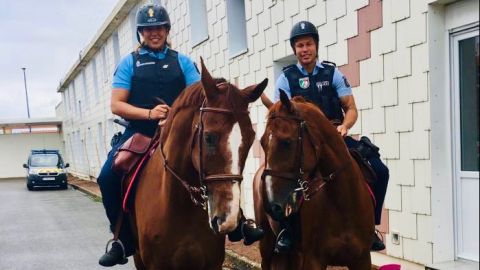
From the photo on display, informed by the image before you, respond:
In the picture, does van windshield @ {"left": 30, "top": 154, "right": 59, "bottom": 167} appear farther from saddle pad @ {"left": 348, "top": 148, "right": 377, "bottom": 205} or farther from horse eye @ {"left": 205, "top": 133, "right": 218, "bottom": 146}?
horse eye @ {"left": 205, "top": 133, "right": 218, "bottom": 146}

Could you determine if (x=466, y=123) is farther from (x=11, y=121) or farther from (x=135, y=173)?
(x=11, y=121)

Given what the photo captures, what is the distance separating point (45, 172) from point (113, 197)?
2466 cm

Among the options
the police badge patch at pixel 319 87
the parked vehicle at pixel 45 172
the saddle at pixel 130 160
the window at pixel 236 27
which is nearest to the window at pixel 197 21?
the window at pixel 236 27

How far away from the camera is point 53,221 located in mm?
13305

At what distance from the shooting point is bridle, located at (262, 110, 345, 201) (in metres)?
3.29

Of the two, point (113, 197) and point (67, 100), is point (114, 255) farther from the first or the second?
point (67, 100)

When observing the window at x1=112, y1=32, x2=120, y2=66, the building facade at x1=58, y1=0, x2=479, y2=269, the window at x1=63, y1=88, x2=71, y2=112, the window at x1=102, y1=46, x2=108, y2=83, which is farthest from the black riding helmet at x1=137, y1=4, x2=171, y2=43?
the window at x1=63, y1=88, x2=71, y2=112

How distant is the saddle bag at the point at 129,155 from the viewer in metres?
3.74

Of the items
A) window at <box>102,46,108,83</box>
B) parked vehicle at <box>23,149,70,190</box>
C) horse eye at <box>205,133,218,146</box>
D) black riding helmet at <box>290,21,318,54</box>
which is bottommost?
parked vehicle at <box>23,149,70,190</box>

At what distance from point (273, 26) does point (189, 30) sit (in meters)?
4.50

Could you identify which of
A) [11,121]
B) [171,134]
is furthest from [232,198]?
[11,121]

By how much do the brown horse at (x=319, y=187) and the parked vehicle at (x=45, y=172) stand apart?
25191 mm

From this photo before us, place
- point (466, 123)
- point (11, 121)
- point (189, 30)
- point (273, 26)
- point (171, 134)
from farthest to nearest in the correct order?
point (11, 121)
point (189, 30)
point (273, 26)
point (466, 123)
point (171, 134)

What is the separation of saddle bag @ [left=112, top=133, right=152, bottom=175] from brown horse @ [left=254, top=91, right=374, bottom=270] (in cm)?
102
